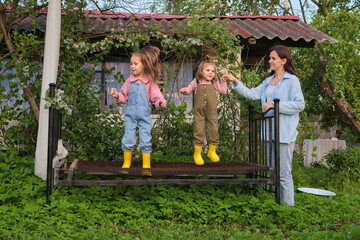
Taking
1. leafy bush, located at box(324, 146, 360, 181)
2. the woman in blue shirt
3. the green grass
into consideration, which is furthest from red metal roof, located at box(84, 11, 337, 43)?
the green grass

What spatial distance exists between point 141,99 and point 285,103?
1.62m

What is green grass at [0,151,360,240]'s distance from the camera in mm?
3129

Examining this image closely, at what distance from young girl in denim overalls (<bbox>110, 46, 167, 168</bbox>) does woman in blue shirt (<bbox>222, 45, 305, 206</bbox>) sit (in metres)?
0.84

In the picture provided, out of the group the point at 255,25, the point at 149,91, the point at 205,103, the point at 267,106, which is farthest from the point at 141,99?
the point at 255,25

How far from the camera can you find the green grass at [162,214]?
313 cm

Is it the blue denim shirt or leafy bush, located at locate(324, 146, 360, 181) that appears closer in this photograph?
the blue denim shirt

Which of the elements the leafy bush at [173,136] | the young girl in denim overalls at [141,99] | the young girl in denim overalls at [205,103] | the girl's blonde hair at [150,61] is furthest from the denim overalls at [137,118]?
the leafy bush at [173,136]

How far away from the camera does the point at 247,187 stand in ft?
14.7

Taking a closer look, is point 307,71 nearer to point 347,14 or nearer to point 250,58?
point 347,14

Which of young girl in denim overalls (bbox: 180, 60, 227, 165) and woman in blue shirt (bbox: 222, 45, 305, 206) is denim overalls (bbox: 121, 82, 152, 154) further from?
woman in blue shirt (bbox: 222, 45, 305, 206)

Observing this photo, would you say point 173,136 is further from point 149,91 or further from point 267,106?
point 267,106

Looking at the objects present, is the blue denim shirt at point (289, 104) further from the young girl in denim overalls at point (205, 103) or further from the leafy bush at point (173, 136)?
the leafy bush at point (173, 136)

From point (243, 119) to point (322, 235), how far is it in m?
3.03

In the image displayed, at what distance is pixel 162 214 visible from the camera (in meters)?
3.66
